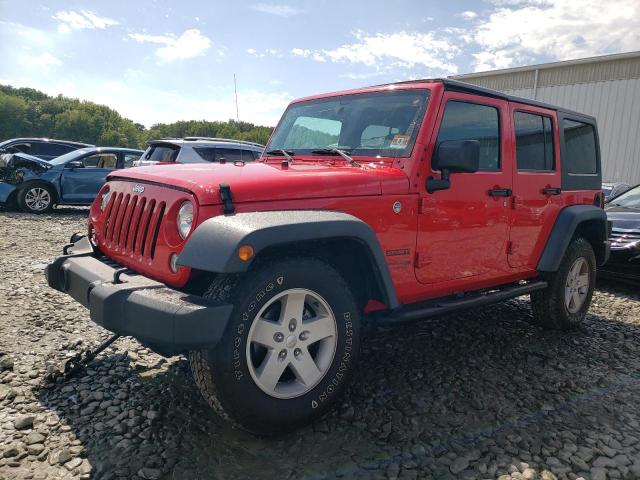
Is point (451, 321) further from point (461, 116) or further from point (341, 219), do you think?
point (341, 219)

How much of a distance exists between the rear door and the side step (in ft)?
0.64

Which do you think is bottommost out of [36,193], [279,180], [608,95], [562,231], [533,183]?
[36,193]

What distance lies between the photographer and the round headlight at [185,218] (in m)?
2.37

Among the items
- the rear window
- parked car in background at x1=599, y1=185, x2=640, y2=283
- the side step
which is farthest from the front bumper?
the rear window

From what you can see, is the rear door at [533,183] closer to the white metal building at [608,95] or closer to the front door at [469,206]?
the front door at [469,206]

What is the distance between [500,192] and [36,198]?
10567 millimetres

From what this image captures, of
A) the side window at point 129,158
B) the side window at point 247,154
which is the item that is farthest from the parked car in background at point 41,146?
the side window at point 247,154

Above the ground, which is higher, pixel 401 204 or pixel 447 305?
pixel 401 204

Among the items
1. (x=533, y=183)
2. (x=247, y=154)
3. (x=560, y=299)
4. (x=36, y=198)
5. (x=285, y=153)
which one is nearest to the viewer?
(x=285, y=153)

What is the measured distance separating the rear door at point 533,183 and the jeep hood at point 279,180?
1349 millimetres

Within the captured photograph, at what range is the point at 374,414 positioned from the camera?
9.01ft

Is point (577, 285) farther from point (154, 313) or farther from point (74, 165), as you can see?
point (74, 165)

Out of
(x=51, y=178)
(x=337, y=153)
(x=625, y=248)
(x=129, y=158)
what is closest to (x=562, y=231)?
(x=337, y=153)

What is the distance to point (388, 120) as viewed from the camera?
10.6 feet
